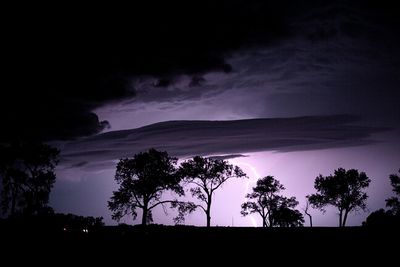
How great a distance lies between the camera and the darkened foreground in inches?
646

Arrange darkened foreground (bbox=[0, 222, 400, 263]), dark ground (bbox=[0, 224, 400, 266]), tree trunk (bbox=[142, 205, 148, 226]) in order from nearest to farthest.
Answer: dark ground (bbox=[0, 224, 400, 266])
darkened foreground (bbox=[0, 222, 400, 263])
tree trunk (bbox=[142, 205, 148, 226])

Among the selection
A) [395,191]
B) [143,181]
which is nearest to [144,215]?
[143,181]

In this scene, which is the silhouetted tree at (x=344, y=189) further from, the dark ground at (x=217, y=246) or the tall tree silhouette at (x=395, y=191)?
the dark ground at (x=217, y=246)

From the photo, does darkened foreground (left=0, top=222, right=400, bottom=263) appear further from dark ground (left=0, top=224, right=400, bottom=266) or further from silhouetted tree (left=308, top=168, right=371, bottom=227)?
silhouetted tree (left=308, top=168, right=371, bottom=227)

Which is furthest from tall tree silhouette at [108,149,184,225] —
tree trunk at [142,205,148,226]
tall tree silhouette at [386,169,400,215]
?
tall tree silhouette at [386,169,400,215]

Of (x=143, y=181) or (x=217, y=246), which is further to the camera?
(x=143, y=181)

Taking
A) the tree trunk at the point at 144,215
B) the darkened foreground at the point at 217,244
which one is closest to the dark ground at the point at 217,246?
the darkened foreground at the point at 217,244

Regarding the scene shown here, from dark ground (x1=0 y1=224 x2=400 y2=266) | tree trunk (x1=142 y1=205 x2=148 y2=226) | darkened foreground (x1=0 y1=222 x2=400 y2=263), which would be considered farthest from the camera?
tree trunk (x1=142 y1=205 x2=148 y2=226)

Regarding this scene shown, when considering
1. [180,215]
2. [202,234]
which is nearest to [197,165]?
[180,215]

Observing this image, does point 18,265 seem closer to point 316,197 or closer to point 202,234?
point 202,234

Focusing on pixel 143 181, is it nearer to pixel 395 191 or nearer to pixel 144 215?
pixel 144 215

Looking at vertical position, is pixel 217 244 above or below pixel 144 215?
below

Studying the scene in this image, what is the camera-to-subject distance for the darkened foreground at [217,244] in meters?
16.4

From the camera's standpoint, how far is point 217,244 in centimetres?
1900
